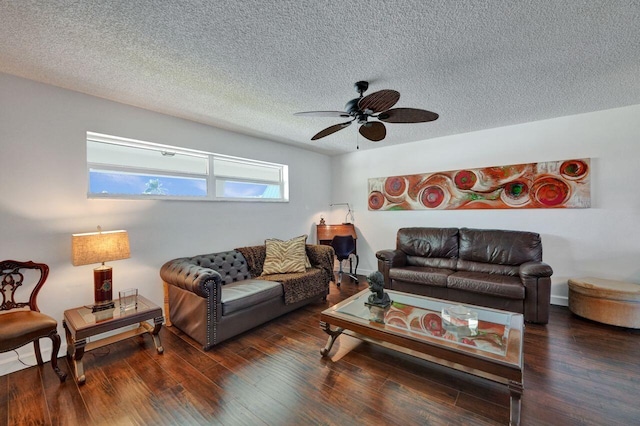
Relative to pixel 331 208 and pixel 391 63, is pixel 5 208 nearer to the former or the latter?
pixel 391 63

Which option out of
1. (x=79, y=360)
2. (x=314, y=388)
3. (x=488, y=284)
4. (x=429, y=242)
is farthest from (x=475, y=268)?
(x=79, y=360)

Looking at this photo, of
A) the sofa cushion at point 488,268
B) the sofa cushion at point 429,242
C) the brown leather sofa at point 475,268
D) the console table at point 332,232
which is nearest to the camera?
the brown leather sofa at point 475,268

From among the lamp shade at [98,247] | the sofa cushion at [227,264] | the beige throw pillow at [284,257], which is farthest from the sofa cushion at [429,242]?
the lamp shade at [98,247]

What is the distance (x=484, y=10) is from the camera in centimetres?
150

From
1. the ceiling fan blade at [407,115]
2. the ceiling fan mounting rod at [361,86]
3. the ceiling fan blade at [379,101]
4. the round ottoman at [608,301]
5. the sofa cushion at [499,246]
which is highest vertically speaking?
the ceiling fan mounting rod at [361,86]

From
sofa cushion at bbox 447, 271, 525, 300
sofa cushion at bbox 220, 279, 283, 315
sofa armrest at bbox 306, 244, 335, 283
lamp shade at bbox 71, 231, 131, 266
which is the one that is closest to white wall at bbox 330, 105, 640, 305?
sofa cushion at bbox 447, 271, 525, 300

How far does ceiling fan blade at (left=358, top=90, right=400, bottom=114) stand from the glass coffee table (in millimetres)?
1752

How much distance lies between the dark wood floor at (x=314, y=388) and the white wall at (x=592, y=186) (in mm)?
954

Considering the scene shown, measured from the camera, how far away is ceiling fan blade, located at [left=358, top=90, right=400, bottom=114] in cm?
182

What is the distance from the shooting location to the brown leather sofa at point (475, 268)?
2.83m

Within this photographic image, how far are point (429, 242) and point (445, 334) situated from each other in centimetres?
224

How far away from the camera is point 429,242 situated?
13.0 feet

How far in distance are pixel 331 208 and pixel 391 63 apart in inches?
147

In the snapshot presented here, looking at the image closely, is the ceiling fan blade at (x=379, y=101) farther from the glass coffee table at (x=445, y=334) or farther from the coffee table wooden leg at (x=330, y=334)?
the coffee table wooden leg at (x=330, y=334)
